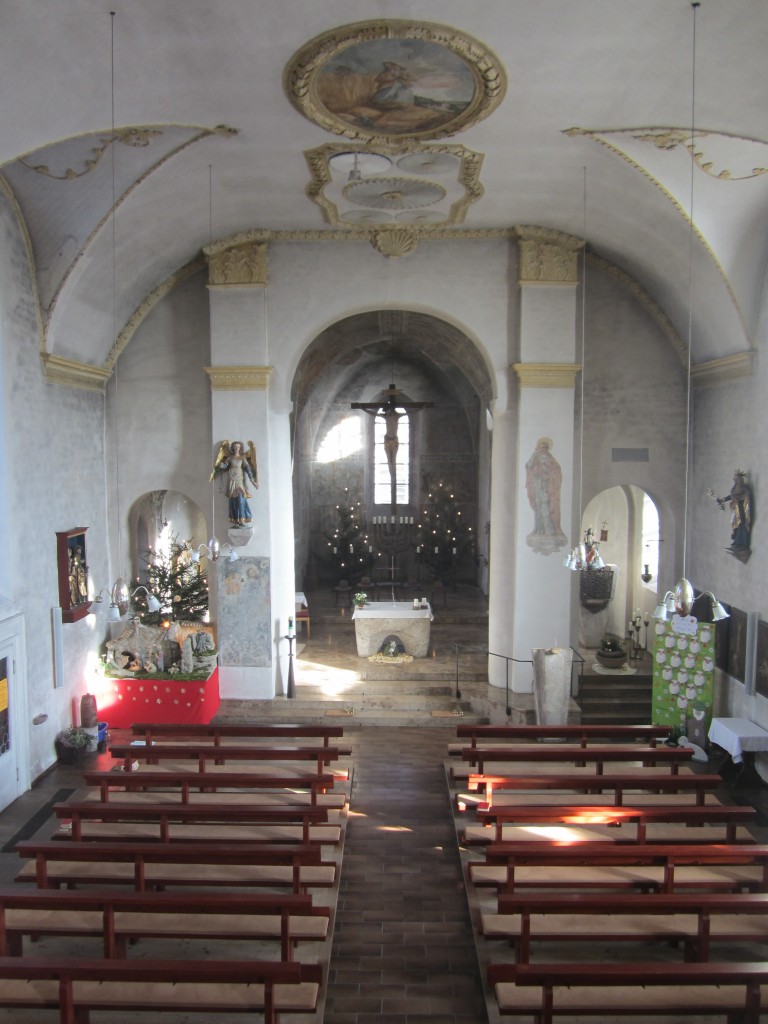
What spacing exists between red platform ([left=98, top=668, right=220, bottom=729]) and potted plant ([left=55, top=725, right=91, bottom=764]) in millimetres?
1542

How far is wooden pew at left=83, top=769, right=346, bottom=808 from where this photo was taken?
8680mm

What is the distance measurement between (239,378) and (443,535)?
10719 millimetres

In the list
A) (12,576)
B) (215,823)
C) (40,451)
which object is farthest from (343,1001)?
(40,451)

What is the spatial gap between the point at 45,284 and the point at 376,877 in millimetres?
9086

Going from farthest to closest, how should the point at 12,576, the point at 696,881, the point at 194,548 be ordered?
the point at 194,548, the point at 12,576, the point at 696,881

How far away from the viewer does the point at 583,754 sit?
31.6ft

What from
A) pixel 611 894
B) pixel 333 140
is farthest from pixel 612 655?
pixel 333 140

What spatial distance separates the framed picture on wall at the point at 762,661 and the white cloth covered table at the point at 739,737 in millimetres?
525

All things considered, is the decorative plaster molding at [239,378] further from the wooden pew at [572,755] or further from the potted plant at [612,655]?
the potted plant at [612,655]

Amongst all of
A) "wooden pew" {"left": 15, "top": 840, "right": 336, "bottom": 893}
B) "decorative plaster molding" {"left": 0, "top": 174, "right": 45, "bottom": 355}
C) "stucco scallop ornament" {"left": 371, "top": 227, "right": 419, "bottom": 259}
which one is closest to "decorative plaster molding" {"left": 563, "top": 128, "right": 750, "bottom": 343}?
"stucco scallop ornament" {"left": 371, "top": 227, "right": 419, "bottom": 259}

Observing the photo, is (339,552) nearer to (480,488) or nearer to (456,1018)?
(480,488)

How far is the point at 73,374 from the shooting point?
1303 cm

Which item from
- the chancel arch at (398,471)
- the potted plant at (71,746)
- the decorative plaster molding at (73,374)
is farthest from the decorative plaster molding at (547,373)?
the potted plant at (71,746)

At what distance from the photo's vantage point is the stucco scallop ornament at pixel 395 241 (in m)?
13.9
